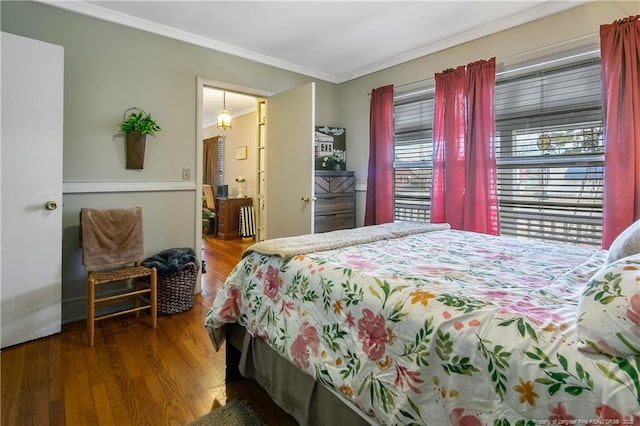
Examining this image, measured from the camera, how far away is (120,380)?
6.02 ft

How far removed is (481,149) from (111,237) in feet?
10.1

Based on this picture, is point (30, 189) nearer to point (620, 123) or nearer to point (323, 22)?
point (323, 22)

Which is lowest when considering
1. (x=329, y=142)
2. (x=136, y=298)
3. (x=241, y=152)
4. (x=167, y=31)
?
(x=136, y=298)

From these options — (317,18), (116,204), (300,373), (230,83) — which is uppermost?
(317,18)

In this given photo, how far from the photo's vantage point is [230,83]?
3.40 meters

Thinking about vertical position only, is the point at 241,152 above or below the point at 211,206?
above

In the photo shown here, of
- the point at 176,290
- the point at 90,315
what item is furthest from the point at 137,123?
the point at 90,315

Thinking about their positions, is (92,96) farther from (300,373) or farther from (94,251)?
(300,373)

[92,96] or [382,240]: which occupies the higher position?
[92,96]

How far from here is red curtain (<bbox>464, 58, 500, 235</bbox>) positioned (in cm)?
288

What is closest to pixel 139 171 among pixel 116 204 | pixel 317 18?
pixel 116 204

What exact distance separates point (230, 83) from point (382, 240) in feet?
7.87

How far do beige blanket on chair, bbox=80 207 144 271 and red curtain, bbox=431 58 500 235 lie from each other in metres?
2.65

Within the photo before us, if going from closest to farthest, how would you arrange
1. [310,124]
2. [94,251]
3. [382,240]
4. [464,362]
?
[464,362], [382,240], [94,251], [310,124]
